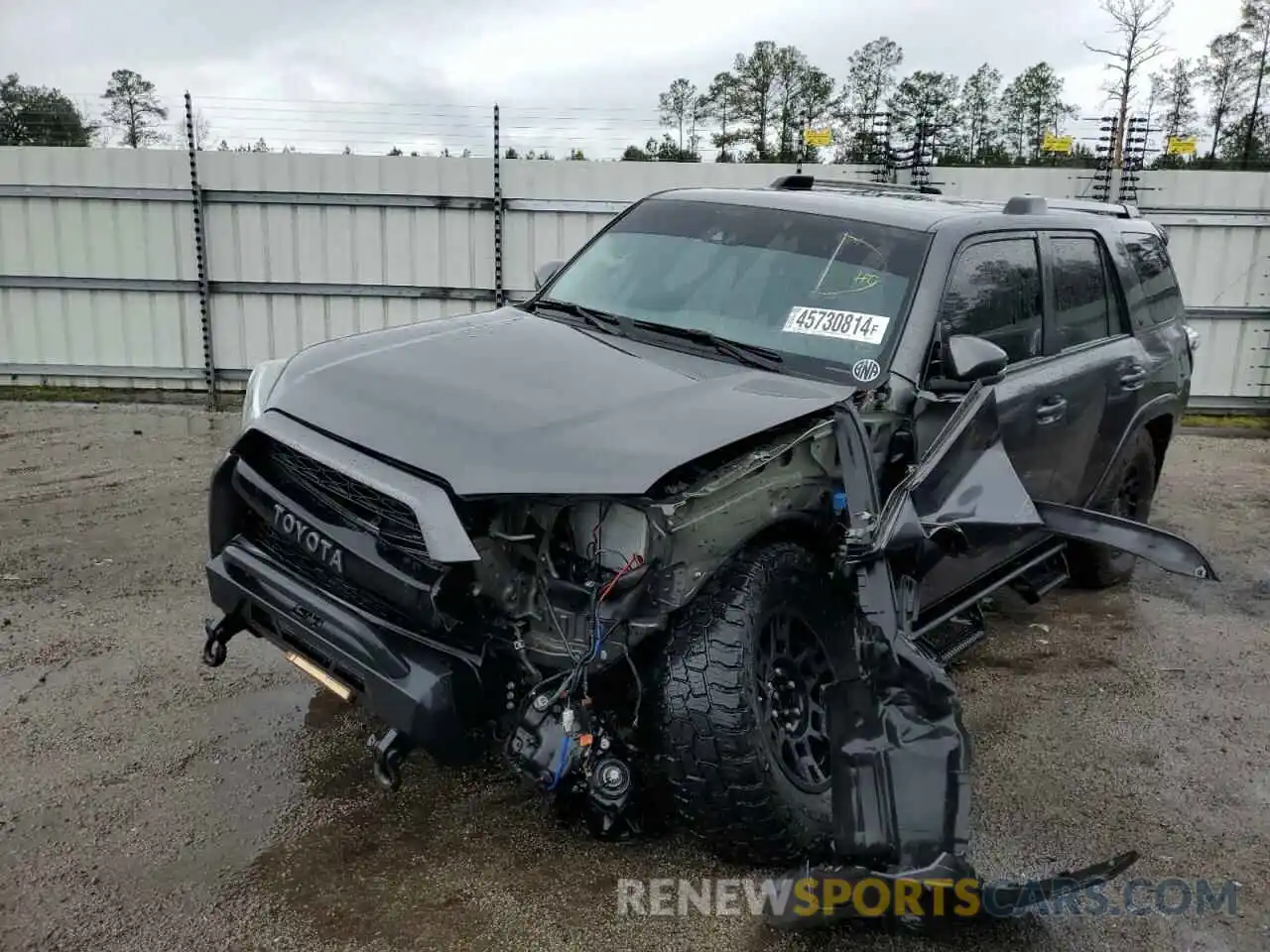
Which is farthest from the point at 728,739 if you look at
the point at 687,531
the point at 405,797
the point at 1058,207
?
the point at 1058,207

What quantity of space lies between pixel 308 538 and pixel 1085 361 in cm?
349

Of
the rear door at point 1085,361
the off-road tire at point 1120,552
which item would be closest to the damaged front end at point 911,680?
the rear door at point 1085,361

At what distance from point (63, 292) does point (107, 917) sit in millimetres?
9002

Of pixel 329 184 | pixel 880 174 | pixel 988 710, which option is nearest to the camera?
pixel 988 710

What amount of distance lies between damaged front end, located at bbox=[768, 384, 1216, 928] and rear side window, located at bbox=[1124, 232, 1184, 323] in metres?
2.22

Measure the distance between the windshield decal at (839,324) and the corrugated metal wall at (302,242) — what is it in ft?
21.6

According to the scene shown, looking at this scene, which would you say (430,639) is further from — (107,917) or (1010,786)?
(1010,786)

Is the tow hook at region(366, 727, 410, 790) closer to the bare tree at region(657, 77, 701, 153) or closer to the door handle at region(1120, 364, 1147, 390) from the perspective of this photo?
the door handle at region(1120, 364, 1147, 390)

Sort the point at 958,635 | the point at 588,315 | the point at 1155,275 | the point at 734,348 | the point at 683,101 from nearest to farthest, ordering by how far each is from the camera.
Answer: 1. the point at 734,348
2. the point at 588,315
3. the point at 958,635
4. the point at 1155,275
5. the point at 683,101

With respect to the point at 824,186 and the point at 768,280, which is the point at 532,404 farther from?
the point at 824,186

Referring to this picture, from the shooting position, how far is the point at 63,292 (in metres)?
10.2

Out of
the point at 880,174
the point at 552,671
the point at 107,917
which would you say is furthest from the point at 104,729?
the point at 880,174

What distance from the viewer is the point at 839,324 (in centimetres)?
375

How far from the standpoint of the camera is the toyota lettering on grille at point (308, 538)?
3.08 m
